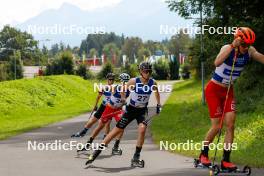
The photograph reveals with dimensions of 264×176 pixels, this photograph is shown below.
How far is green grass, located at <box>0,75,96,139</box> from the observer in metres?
32.2

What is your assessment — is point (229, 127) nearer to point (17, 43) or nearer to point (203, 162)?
point (203, 162)

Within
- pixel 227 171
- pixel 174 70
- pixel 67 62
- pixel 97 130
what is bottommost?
pixel 174 70

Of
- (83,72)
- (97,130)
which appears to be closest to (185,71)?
(83,72)

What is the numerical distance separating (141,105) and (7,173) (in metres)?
3.05

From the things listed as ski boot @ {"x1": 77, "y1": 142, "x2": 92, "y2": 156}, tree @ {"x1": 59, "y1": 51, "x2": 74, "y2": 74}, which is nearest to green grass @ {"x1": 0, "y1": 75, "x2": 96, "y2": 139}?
ski boot @ {"x1": 77, "y1": 142, "x2": 92, "y2": 156}

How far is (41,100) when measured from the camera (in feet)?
132

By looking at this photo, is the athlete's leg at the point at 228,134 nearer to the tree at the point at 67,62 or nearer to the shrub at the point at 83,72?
the tree at the point at 67,62

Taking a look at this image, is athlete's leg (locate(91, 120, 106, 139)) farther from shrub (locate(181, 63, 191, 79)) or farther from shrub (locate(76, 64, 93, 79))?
shrub (locate(181, 63, 191, 79))

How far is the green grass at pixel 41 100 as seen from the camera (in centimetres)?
3225

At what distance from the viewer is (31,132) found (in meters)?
22.3

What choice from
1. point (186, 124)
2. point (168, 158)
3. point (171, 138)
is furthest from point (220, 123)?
point (186, 124)

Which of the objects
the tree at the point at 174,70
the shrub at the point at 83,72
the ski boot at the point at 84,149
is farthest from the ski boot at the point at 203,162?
the tree at the point at 174,70

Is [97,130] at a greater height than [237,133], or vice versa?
[97,130]

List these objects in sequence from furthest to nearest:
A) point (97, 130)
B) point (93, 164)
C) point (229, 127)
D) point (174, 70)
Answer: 1. point (174, 70)
2. point (97, 130)
3. point (93, 164)
4. point (229, 127)
